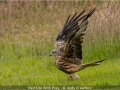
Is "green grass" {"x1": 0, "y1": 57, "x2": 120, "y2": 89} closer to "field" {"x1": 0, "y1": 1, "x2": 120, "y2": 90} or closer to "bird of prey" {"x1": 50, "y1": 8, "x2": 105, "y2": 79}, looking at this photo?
"field" {"x1": 0, "y1": 1, "x2": 120, "y2": 90}

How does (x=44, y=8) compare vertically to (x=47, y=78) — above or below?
above

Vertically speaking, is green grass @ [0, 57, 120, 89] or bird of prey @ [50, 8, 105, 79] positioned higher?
bird of prey @ [50, 8, 105, 79]

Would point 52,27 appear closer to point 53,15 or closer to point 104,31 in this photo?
point 53,15

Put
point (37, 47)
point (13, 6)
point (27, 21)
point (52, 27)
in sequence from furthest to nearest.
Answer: point (13, 6)
point (27, 21)
point (52, 27)
point (37, 47)

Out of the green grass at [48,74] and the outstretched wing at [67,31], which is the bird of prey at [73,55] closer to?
the green grass at [48,74]

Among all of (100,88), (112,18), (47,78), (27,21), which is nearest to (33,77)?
(47,78)

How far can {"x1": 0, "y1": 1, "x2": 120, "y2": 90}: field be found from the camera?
10.0 meters

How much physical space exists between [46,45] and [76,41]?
155 inches

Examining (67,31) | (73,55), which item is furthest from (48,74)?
(73,55)

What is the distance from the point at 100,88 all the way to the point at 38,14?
8.20m

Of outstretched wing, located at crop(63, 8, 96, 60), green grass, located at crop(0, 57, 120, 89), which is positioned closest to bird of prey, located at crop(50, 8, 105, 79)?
outstretched wing, located at crop(63, 8, 96, 60)

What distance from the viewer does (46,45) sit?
13516 millimetres

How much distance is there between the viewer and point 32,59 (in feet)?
42.4

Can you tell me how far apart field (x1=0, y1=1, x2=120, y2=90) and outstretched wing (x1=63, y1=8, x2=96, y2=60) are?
22.1 inches
